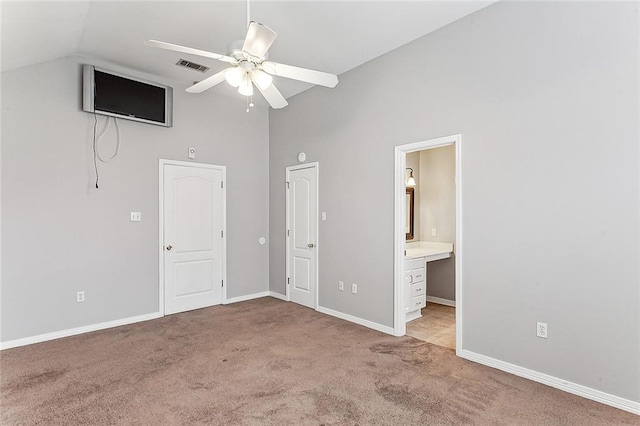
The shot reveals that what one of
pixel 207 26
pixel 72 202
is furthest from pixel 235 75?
pixel 72 202

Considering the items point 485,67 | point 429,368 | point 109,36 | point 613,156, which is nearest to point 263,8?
point 109,36

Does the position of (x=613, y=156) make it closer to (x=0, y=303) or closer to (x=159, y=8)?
(x=159, y=8)

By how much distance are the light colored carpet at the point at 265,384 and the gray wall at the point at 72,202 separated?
1.54 feet

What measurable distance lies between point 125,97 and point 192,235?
6.34 feet

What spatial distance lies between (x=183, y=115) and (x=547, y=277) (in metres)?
4.64

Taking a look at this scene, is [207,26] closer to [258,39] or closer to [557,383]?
[258,39]

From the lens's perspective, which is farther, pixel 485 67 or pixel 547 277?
pixel 485 67

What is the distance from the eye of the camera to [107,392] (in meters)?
2.63

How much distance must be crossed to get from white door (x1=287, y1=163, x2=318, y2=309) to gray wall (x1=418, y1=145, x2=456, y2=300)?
1.94m

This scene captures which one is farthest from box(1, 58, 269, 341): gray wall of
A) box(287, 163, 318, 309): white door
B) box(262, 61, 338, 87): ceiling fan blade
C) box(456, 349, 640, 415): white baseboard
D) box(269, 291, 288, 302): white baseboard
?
box(456, 349, 640, 415): white baseboard

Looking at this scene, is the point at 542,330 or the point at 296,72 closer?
the point at 296,72

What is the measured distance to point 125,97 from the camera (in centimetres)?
412

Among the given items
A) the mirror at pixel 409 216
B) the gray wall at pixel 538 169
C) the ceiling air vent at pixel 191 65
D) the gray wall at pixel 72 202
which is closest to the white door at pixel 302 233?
the gray wall at pixel 538 169

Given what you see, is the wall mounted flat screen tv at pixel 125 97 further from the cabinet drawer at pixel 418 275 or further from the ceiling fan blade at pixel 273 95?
the cabinet drawer at pixel 418 275
